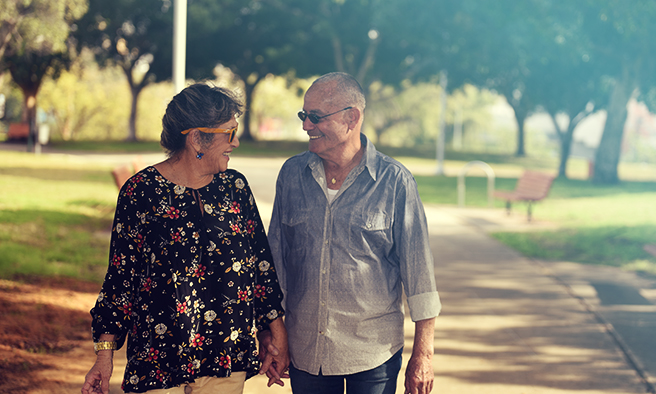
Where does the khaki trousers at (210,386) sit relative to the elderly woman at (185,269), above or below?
below

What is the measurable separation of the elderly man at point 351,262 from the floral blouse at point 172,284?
1.00ft

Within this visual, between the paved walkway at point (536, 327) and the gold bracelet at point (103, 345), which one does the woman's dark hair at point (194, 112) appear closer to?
the gold bracelet at point (103, 345)

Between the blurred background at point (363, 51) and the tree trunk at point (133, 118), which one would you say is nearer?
the blurred background at point (363, 51)

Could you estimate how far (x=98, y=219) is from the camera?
40.6 ft

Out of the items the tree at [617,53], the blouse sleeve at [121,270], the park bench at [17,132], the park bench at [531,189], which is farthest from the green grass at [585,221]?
the park bench at [17,132]

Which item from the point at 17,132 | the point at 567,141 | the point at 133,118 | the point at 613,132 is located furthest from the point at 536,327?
the point at 133,118

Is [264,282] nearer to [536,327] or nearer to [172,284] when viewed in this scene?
[172,284]

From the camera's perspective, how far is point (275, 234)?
2955 mm

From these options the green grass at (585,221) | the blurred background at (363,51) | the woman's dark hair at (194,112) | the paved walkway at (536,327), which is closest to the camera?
the woman's dark hair at (194,112)

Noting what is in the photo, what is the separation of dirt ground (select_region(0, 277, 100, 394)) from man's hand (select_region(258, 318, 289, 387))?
254 centimetres

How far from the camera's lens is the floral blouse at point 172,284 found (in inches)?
98.1

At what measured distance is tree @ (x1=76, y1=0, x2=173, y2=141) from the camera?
3834cm

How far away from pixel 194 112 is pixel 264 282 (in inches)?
28.4

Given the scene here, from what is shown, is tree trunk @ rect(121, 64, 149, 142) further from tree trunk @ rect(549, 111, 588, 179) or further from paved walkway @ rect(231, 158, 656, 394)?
paved walkway @ rect(231, 158, 656, 394)
